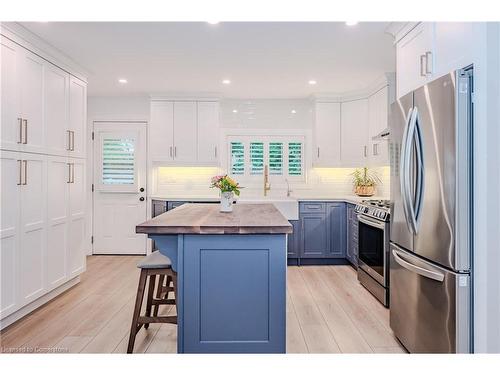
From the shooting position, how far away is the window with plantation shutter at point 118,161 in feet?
18.6

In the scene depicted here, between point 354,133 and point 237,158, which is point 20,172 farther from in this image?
point 354,133

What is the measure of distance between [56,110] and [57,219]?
1.09 meters

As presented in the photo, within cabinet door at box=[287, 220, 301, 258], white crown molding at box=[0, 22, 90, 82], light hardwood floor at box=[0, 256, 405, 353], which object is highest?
white crown molding at box=[0, 22, 90, 82]

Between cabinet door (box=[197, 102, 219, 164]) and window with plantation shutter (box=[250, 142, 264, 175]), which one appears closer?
cabinet door (box=[197, 102, 219, 164])

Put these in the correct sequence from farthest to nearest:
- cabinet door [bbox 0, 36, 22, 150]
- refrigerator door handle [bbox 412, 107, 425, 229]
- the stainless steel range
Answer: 1. the stainless steel range
2. cabinet door [bbox 0, 36, 22, 150]
3. refrigerator door handle [bbox 412, 107, 425, 229]

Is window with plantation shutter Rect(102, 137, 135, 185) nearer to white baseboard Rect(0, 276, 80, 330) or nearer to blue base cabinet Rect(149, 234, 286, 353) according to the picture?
white baseboard Rect(0, 276, 80, 330)

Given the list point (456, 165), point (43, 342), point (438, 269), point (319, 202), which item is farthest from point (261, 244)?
point (319, 202)

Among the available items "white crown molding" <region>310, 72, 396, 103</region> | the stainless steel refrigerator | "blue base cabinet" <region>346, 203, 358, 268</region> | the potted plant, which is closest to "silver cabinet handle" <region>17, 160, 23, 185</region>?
the stainless steel refrigerator

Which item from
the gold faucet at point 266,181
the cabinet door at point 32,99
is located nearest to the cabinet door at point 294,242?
the gold faucet at point 266,181

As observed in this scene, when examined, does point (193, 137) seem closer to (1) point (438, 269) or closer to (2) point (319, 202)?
(2) point (319, 202)

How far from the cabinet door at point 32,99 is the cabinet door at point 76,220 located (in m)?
0.66

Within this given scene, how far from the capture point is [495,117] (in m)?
1.81

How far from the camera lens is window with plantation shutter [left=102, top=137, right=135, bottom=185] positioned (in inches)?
224

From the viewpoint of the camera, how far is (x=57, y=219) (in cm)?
363
